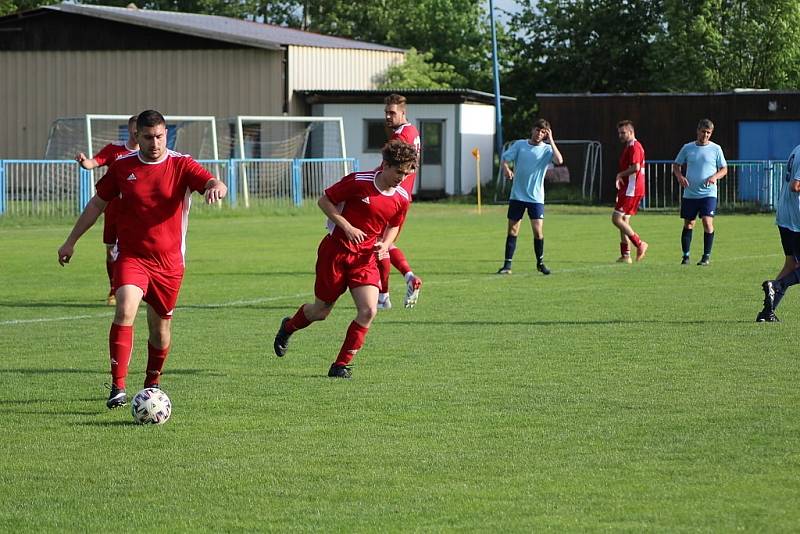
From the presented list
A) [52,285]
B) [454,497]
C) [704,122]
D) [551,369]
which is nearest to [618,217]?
[704,122]

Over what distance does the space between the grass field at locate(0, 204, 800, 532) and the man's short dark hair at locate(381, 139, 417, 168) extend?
148cm

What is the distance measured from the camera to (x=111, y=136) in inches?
1613

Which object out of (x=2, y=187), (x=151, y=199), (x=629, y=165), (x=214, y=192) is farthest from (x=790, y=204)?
(x=2, y=187)

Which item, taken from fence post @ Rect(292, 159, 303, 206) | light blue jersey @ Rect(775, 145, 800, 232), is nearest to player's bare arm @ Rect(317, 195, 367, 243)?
light blue jersey @ Rect(775, 145, 800, 232)

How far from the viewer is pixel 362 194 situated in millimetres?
9492

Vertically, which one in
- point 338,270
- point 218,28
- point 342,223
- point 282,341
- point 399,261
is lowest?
point 282,341

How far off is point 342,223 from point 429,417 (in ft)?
5.85

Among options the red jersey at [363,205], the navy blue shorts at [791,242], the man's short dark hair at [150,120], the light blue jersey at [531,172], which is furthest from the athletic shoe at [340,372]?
A: the light blue jersey at [531,172]

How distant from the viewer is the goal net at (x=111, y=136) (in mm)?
37094

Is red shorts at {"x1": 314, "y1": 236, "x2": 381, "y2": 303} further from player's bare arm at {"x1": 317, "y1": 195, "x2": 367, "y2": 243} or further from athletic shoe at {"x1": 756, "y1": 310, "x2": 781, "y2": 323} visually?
athletic shoe at {"x1": 756, "y1": 310, "x2": 781, "y2": 323}

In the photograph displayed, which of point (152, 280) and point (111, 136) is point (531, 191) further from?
point (111, 136)

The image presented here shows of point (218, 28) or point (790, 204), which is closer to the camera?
point (790, 204)

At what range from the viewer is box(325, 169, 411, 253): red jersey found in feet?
31.0

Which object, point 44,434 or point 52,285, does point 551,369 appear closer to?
point 44,434
